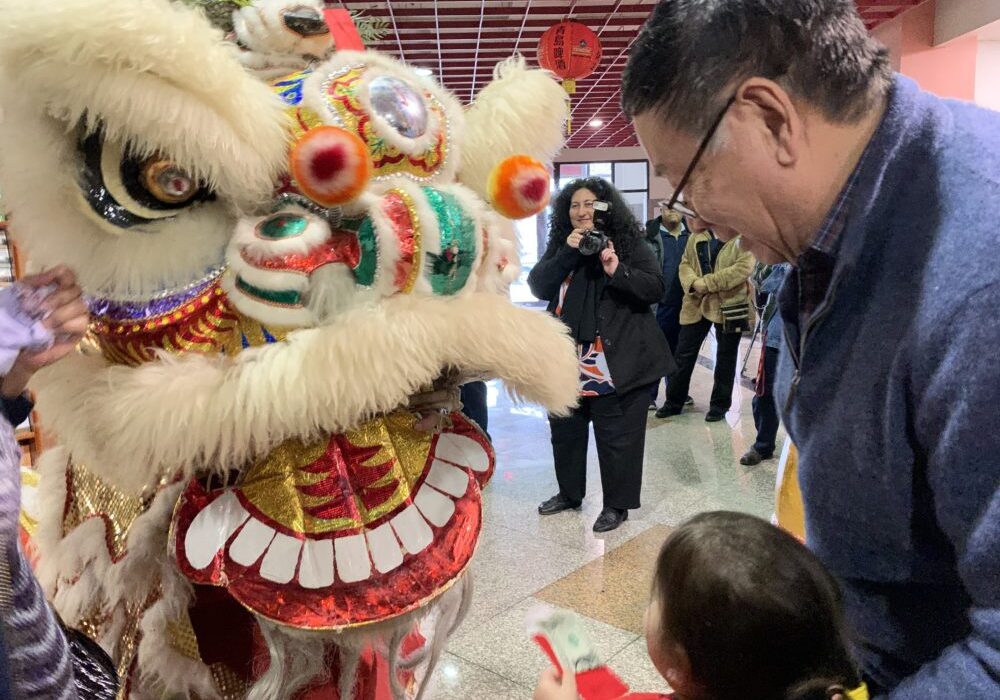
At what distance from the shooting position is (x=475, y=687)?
193 cm

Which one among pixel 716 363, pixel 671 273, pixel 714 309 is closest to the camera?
pixel 714 309

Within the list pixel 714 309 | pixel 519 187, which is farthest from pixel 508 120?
pixel 714 309

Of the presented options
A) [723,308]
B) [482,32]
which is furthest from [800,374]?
[482,32]

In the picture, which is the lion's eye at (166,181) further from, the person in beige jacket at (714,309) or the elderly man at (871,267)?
the person in beige jacket at (714,309)

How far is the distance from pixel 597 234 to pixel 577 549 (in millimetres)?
1161

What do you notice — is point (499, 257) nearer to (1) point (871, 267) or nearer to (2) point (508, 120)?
(2) point (508, 120)

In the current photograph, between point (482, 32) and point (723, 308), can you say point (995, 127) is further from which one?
point (482, 32)

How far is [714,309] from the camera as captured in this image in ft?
13.9

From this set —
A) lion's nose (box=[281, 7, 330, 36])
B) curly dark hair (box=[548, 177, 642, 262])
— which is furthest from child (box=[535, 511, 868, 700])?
curly dark hair (box=[548, 177, 642, 262])

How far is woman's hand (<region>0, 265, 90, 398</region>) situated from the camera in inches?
31.8

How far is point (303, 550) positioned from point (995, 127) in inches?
33.5

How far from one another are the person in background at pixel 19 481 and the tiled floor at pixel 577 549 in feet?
2.00

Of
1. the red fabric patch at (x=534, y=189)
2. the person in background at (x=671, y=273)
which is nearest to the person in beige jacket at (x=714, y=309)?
the person in background at (x=671, y=273)

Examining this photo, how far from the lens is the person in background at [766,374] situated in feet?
10.8
